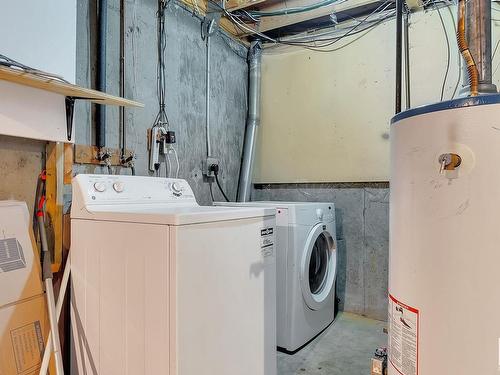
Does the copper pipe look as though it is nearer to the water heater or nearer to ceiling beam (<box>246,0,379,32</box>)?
the water heater

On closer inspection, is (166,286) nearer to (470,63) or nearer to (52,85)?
(52,85)

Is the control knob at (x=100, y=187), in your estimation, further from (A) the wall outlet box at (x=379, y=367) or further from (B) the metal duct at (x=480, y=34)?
(B) the metal duct at (x=480, y=34)

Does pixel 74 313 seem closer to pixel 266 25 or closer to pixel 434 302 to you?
pixel 434 302

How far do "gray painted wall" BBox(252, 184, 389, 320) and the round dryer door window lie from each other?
0.88 feet

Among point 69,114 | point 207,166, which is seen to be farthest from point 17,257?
point 207,166

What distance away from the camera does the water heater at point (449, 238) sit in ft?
2.39

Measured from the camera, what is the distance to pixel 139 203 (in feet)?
5.48

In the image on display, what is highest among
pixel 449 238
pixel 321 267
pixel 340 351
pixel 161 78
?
pixel 161 78

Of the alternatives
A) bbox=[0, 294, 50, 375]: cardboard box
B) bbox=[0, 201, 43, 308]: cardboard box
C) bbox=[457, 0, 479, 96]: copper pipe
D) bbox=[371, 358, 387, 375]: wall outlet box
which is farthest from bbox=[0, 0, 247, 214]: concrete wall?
bbox=[457, 0, 479, 96]: copper pipe

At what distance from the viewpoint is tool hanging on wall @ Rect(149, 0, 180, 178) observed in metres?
2.15

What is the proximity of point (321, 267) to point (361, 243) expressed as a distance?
16.7 inches

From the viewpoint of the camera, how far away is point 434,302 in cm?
81

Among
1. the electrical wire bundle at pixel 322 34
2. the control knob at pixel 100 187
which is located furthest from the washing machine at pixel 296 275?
the electrical wire bundle at pixel 322 34

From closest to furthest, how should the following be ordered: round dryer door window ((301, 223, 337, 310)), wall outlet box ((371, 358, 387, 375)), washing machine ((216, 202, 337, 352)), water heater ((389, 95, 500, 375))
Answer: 1. water heater ((389, 95, 500, 375))
2. wall outlet box ((371, 358, 387, 375))
3. washing machine ((216, 202, 337, 352))
4. round dryer door window ((301, 223, 337, 310))
